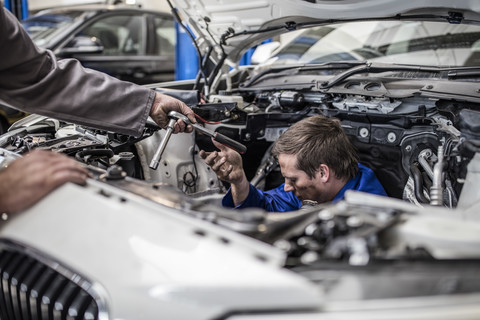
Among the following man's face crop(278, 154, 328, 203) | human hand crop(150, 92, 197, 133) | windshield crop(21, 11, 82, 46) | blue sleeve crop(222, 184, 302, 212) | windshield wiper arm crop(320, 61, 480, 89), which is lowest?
blue sleeve crop(222, 184, 302, 212)

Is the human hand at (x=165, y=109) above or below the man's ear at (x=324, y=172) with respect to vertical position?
above

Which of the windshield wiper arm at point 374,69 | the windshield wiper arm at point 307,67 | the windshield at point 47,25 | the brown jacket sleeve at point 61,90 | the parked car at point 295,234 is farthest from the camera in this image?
the windshield at point 47,25

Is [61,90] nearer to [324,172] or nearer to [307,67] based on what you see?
[324,172]

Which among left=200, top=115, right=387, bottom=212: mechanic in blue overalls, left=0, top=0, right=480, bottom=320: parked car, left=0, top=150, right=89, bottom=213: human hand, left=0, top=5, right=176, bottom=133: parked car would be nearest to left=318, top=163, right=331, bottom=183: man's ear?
left=200, top=115, right=387, bottom=212: mechanic in blue overalls

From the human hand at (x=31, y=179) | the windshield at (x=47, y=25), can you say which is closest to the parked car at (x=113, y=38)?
the windshield at (x=47, y=25)

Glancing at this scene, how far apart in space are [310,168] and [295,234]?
0.95 m

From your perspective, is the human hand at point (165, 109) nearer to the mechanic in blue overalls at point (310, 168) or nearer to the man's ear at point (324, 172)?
the mechanic in blue overalls at point (310, 168)

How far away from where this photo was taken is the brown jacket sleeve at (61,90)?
1599 mm

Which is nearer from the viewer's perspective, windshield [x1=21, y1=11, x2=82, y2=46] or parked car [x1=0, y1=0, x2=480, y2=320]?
parked car [x1=0, y1=0, x2=480, y2=320]

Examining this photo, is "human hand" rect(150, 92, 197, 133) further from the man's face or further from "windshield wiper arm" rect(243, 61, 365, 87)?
"windshield wiper arm" rect(243, 61, 365, 87)

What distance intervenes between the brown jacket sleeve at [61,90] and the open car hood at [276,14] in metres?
0.79

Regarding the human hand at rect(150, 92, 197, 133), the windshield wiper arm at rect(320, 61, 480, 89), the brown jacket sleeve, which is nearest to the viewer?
the brown jacket sleeve

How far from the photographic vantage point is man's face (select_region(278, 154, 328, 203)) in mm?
1956

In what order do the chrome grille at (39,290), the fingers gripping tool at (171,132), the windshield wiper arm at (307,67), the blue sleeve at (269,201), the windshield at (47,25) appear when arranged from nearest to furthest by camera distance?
the chrome grille at (39,290) < the fingers gripping tool at (171,132) < the blue sleeve at (269,201) < the windshield wiper arm at (307,67) < the windshield at (47,25)
